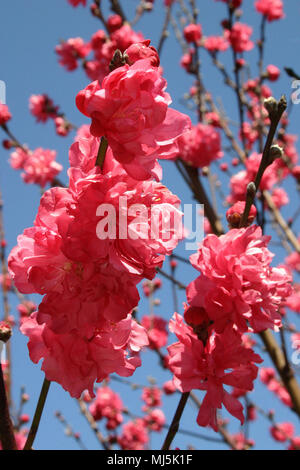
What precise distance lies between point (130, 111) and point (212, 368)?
682mm

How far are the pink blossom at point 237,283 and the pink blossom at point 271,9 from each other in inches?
165

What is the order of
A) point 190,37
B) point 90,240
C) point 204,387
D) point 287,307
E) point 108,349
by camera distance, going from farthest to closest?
1. point 287,307
2. point 190,37
3. point 204,387
4. point 108,349
5. point 90,240

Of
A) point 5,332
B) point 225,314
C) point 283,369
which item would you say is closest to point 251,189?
Result: point 225,314

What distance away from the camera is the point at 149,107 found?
89 centimetres

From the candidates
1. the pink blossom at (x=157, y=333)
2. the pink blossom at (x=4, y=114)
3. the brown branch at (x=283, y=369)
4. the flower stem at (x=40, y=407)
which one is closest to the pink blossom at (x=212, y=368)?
the flower stem at (x=40, y=407)

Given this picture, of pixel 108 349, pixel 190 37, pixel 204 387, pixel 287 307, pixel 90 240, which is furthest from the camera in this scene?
pixel 287 307

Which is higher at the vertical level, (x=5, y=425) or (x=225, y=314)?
(x=225, y=314)

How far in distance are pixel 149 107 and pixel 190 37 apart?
3.49 metres

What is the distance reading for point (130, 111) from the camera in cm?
86

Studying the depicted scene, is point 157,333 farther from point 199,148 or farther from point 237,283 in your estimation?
point 237,283

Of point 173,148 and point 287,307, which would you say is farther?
point 287,307

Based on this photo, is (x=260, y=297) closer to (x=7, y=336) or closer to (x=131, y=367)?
(x=131, y=367)

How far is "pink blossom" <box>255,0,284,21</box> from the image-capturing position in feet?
14.7
